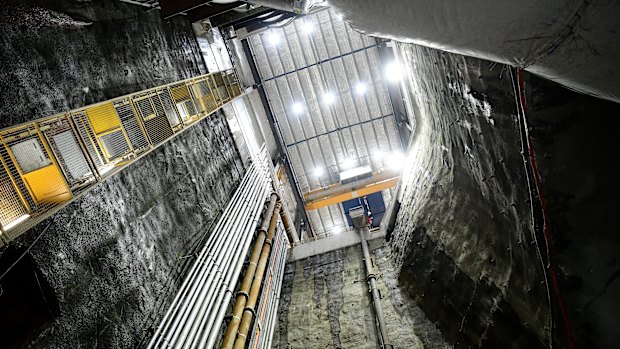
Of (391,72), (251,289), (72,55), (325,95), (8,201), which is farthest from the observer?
(325,95)

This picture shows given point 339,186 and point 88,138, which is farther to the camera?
point 339,186

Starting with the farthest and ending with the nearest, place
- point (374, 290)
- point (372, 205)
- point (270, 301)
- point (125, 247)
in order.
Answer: point (372, 205) < point (270, 301) < point (374, 290) < point (125, 247)

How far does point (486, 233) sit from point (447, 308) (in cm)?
155

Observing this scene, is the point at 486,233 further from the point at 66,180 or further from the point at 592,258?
the point at 66,180

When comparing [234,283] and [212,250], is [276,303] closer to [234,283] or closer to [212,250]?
[234,283]

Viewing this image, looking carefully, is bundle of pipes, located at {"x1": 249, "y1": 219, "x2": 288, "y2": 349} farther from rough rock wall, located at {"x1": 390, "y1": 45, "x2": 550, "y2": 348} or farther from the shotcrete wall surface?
rough rock wall, located at {"x1": 390, "y1": 45, "x2": 550, "y2": 348}

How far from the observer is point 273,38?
13289 mm

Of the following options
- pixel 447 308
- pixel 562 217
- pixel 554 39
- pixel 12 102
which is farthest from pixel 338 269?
pixel 554 39

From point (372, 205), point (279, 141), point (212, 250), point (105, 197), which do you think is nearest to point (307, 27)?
point (279, 141)

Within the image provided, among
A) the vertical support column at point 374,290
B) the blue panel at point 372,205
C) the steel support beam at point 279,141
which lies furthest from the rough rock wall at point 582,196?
the blue panel at point 372,205

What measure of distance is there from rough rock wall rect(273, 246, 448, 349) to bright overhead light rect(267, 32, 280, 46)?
8.48 m

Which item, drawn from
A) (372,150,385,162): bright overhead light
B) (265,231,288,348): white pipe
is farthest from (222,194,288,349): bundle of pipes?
(372,150,385,162): bright overhead light

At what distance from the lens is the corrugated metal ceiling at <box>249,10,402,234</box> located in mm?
13219

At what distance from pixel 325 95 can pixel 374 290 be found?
8912mm
